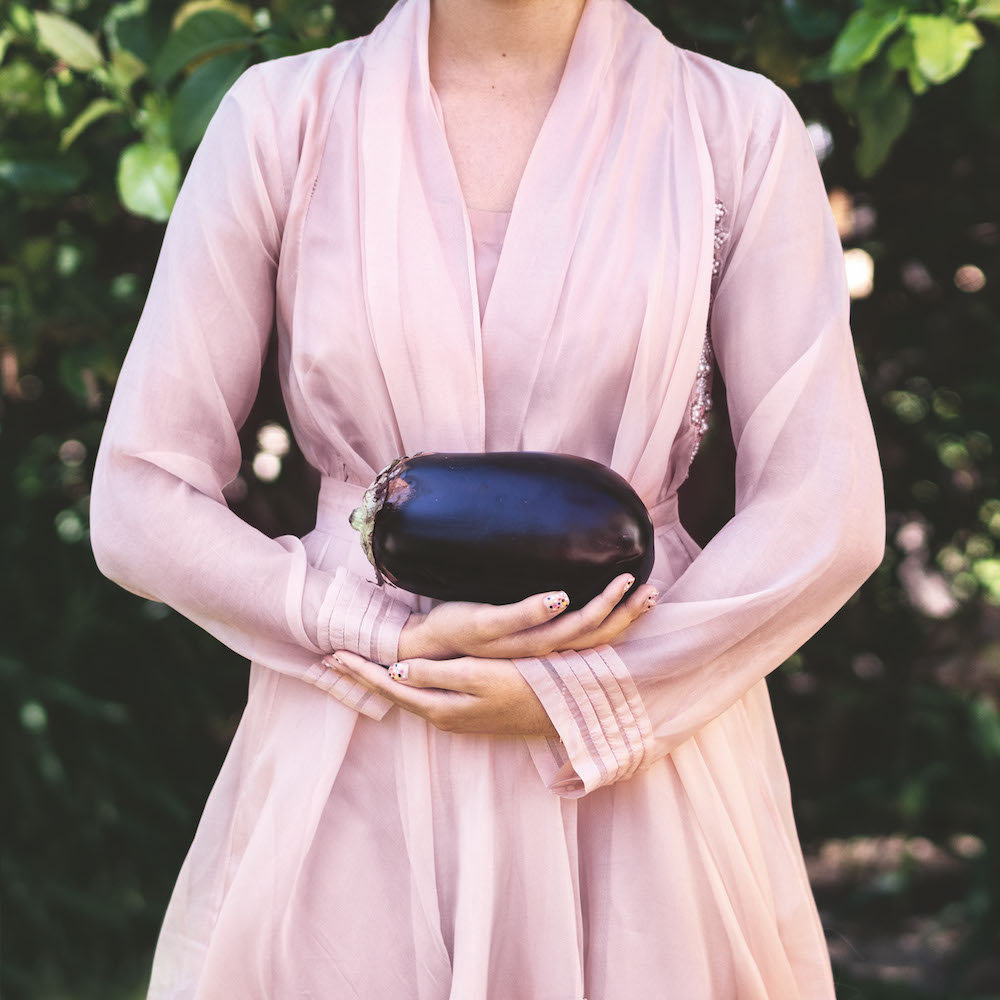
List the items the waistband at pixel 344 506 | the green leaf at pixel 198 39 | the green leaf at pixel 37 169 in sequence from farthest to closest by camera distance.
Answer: the green leaf at pixel 37 169
the green leaf at pixel 198 39
the waistband at pixel 344 506

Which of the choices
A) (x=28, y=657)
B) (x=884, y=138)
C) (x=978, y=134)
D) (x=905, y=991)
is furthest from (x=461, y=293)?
(x=905, y=991)

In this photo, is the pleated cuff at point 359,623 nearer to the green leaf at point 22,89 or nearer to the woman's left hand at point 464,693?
the woman's left hand at point 464,693

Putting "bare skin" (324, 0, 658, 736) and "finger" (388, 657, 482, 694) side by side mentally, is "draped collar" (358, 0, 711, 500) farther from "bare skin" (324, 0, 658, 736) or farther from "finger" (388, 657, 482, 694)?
"finger" (388, 657, 482, 694)

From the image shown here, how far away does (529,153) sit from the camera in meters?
1.37

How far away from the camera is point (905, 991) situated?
2914 mm

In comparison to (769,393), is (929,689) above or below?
below

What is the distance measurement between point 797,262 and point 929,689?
195 centimetres

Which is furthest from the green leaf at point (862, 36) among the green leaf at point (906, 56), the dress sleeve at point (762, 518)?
the dress sleeve at point (762, 518)

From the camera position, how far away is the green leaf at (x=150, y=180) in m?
1.90

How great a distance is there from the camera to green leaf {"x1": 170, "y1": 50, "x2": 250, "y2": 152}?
181 centimetres

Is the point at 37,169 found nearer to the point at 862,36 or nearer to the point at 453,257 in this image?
the point at 453,257

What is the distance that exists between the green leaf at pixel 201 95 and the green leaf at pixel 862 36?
0.85m

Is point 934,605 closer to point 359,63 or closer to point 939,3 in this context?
point 939,3

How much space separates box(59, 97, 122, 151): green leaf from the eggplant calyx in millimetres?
1024
